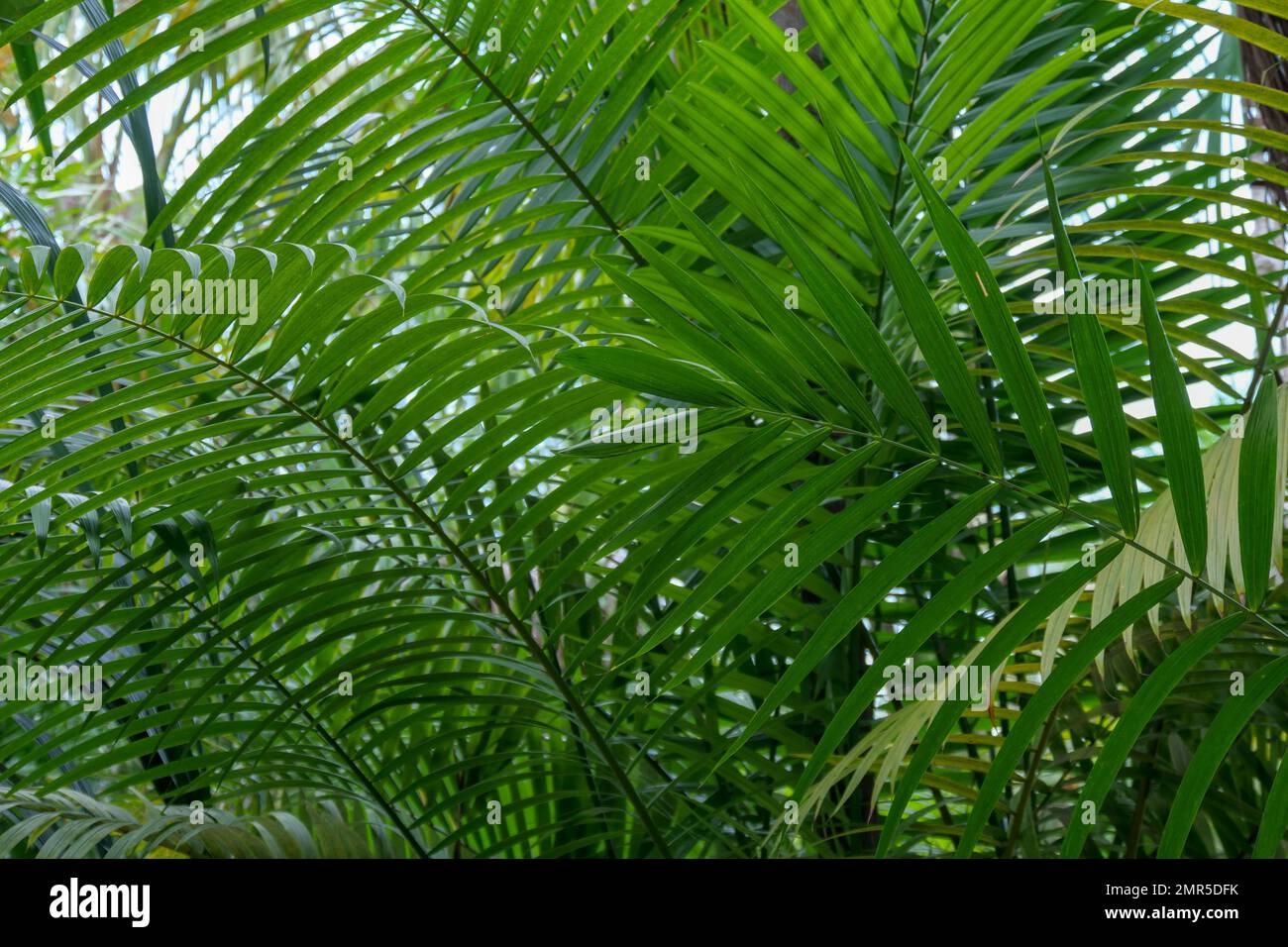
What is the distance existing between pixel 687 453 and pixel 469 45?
0.38 m

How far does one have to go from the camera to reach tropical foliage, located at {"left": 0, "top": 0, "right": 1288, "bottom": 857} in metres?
0.50

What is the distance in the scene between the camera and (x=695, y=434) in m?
0.56

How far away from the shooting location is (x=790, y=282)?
2.63ft

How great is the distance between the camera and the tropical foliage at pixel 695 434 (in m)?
0.50

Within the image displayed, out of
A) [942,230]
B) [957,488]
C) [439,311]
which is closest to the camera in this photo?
[942,230]

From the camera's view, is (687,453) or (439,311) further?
(439,311)

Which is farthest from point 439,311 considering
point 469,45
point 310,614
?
point 310,614

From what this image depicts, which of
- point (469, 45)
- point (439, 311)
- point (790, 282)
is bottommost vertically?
point (790, 282)

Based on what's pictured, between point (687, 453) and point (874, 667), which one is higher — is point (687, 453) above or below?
above

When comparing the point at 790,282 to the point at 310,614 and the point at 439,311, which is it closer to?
the point at 310,614

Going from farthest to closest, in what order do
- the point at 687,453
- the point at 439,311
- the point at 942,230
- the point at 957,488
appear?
the point at 439,311 < the point at 957,488 < the point at 687,453 < the point at 942,230
